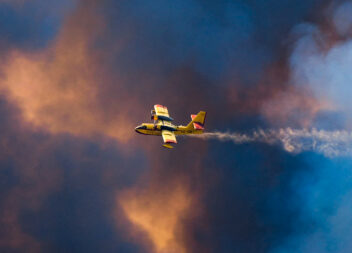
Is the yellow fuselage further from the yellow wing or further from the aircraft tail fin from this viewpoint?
the yellow wing

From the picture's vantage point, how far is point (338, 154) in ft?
529

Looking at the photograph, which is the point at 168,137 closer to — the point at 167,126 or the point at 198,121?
the point at 167,126

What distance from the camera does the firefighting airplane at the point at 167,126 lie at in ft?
504

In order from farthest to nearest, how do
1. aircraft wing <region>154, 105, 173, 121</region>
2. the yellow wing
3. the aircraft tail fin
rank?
the yellow wing, aircraft wing <region>154, 105, 173, 121</region>, the aircraft tail fin

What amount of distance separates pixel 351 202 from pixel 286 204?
23787 mm

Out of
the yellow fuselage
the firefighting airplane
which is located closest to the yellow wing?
the firefighting airplane

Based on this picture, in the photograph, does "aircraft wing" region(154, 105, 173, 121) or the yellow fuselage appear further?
"aircraft wing" region(154, 105, 173, 121)

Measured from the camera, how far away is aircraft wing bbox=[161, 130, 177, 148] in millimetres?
145500

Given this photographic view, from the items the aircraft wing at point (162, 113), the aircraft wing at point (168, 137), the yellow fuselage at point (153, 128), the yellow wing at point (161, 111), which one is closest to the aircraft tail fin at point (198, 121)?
the yellow fuselage at point (153, 128)

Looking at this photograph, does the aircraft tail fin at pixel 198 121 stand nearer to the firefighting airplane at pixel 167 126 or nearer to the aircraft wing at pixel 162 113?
the firefighting airplane at pixel 167 126

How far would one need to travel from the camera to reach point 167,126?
154 m

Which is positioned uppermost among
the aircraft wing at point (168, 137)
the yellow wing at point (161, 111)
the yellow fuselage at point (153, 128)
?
the yellow wing at point (161, 111)

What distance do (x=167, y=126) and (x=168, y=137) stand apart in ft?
20.3

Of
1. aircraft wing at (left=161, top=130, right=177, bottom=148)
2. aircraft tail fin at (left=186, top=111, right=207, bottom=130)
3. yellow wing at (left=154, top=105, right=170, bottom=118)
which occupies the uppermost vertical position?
yellow wing at (left=154, top=105, right=170, bottom=118)
